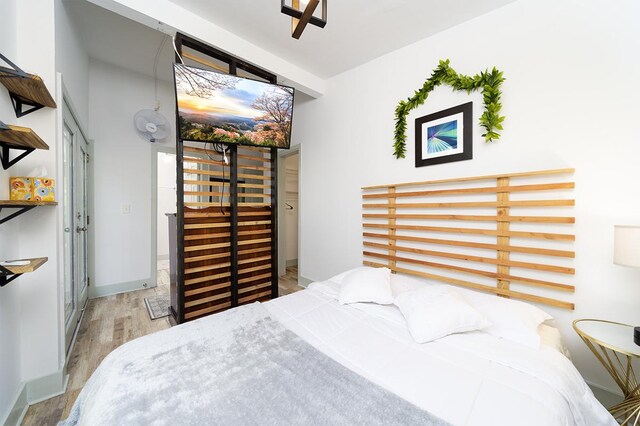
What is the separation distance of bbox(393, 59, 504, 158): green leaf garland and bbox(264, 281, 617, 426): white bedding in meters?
1.55

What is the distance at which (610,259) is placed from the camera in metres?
1.52

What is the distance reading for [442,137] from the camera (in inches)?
86.5

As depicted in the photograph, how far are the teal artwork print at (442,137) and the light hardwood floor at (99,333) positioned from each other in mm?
2588

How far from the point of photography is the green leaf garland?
1.89 metres

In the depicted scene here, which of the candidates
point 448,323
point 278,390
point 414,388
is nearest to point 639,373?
point 448,323

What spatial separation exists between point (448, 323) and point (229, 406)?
1122mm

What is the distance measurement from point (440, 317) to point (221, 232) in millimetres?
2108

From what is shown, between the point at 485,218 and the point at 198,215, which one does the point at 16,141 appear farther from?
the point at 485,218

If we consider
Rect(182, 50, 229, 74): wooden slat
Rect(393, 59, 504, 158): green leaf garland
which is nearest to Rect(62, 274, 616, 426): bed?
Rect(393, 59, 504, 158): green leaf garland

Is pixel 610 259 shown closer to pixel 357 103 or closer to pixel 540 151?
pixel 540 151

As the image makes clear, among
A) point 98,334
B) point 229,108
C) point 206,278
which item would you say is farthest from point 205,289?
point 229,108

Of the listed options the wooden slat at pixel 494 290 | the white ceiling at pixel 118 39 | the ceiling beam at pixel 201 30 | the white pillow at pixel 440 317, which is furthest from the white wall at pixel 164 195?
the white pillow at pixel 440 317

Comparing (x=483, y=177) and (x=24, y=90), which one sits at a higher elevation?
(x=24, y=90)

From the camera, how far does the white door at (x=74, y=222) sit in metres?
2.11
